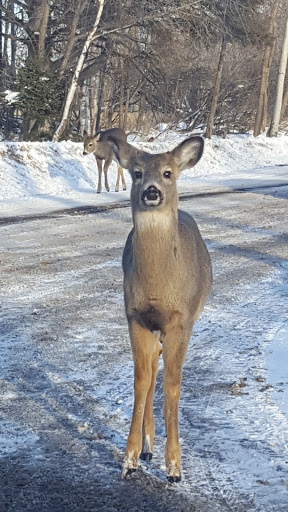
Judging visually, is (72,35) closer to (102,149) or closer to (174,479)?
(102,149)

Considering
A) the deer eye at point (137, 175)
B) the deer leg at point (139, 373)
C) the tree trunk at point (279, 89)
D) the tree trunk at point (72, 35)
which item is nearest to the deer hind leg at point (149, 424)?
the deer leg at point (139, 373)

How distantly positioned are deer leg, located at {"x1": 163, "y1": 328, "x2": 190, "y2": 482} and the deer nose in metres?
0.78

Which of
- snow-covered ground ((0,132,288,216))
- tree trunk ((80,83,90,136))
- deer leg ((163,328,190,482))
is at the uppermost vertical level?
tree trunk ((80,83,90,136))

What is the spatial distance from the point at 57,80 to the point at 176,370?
23999 mm

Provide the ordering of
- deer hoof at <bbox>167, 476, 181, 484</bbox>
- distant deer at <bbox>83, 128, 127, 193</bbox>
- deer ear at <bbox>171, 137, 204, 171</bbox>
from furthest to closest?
distant deer at <bbox>83, 128, 127, 193</bbox>, deer ear at <bbox>171, 137, 204, 171</bbox>, deer hoof at <bbox>167, 476, 181, 484</bbox>

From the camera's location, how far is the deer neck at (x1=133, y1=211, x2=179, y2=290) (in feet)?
15.0

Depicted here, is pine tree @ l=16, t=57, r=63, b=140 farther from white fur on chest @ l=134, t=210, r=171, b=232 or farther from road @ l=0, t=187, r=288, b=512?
white fur on chest @ l=134, t=210, r=171, b=232

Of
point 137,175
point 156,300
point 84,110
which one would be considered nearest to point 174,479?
point 156,300

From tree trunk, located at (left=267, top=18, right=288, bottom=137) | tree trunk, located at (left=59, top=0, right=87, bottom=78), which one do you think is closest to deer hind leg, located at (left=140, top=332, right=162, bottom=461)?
tree trunk, located at (left=59, top=0, right=87, bottom=78)

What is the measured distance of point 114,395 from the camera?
223 inches

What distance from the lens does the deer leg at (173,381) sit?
4523 millimetres

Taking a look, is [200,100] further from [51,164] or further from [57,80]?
[51,164]

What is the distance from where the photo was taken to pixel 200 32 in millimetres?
29469

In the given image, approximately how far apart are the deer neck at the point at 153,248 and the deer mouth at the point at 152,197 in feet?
0.31
